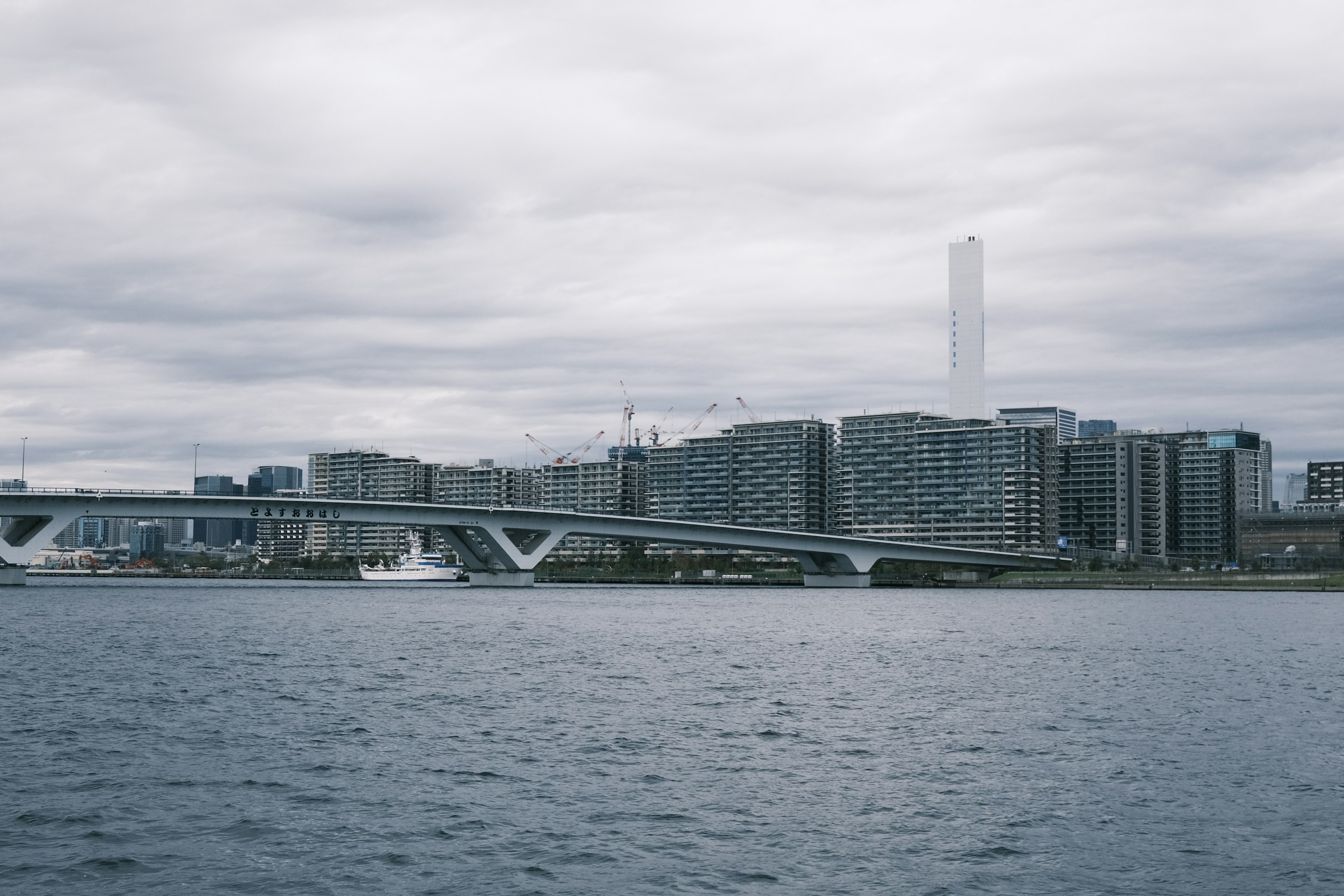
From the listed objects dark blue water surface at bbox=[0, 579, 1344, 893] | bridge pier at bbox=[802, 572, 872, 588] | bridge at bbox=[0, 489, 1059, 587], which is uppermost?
bridge at bbox=[0, 489, 1059, 587]

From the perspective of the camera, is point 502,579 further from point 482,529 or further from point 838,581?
point 838,581

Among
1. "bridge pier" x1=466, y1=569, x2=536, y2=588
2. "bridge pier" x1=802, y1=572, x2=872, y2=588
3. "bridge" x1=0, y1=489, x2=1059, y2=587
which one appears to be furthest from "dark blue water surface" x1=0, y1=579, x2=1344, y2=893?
"bridge pier" x1=802, y1=572, x2=872, y2=588

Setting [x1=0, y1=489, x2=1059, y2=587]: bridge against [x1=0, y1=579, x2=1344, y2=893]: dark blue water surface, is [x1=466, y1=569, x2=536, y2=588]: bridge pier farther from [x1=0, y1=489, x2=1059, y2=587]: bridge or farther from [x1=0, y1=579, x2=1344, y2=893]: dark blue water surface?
[x1=0, y1=579, x2=1344, y2=893]: dark blue water surface

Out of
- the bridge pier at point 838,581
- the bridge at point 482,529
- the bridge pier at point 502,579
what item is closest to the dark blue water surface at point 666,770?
the bridge at point 482,529

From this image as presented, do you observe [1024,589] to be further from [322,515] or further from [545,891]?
[545,891]

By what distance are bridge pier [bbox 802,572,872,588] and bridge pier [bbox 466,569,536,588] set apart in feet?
135

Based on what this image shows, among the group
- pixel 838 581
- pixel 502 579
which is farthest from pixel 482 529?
pixel 838 581

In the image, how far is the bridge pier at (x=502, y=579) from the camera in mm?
174750

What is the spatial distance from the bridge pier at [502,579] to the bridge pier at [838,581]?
4113 centimetres

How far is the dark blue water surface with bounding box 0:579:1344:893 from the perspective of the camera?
74.0 feet

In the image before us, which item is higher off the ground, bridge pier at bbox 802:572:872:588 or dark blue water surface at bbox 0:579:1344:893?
dark blue water surface at bbox 0:579:1344:893

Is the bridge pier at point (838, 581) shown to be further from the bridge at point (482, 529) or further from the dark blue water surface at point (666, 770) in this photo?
the dark blue water surface at point (666, 770)

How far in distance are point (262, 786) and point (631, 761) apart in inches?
328

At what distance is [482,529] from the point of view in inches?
6560
